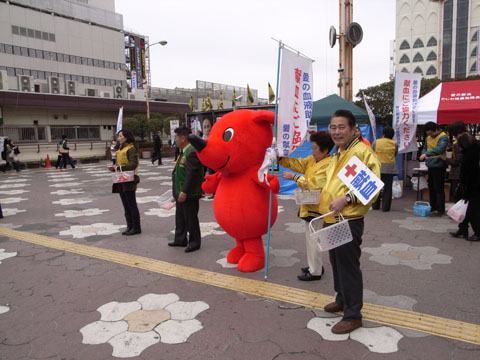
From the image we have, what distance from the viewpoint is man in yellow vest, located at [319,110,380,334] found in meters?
2.60

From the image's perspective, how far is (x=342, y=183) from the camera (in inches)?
105

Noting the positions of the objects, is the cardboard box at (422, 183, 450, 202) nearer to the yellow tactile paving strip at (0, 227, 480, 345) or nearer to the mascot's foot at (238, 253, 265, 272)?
the mascot's foot at (238, 253, 265, 272)

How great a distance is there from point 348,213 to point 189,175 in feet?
8.10

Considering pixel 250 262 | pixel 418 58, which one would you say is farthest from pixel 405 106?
pixel 418 58

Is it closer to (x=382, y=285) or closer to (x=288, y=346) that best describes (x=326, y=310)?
(x=288, y=346)

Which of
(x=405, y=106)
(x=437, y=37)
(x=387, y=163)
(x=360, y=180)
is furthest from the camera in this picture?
(x=437, y=37)

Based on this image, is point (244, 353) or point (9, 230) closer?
point (244, 353)

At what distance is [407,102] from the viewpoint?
796 centimetres

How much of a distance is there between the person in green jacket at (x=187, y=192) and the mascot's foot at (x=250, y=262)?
38.9 inches

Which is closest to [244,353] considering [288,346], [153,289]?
[288,346]

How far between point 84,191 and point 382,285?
8977mm

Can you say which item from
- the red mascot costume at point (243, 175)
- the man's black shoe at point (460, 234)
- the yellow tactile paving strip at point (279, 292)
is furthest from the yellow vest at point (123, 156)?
the man's black shoe at point (460, 234)

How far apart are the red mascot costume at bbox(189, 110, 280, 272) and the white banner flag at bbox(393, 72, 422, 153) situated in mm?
5080

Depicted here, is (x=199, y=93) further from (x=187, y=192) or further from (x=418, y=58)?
(x=187, y=192)
